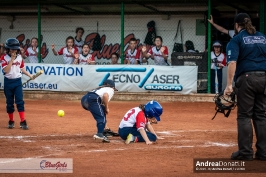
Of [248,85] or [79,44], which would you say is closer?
[248,85]

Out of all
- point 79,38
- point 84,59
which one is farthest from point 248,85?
point 79,38

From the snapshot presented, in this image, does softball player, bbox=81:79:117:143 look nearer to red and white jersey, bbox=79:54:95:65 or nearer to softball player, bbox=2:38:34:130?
softball player, bbox=2:38:34:130

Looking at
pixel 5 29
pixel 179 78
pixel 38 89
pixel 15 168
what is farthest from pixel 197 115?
pixel 5 29

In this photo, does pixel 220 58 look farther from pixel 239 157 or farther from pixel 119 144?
pixel 239 157

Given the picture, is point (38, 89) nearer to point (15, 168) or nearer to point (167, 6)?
point (167, 6)

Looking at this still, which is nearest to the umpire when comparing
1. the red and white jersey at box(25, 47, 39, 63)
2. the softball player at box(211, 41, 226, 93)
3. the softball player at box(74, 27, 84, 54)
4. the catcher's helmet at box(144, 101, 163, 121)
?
the catcher's helmet at box(144, 101, 163, 121)

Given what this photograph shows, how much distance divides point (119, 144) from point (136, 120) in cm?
56

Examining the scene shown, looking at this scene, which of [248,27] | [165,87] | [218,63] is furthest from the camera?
[165,87]

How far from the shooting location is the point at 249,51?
9.12 metres

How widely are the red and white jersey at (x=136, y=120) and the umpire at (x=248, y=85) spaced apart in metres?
1.94

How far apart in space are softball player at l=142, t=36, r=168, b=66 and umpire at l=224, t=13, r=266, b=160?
36.2 feet

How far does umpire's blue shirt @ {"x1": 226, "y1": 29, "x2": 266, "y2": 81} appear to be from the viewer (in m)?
9.12

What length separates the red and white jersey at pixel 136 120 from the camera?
10523 millimetres

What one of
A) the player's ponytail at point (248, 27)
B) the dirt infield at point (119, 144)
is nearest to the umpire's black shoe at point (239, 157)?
the dirt infield at point (119, 144)
